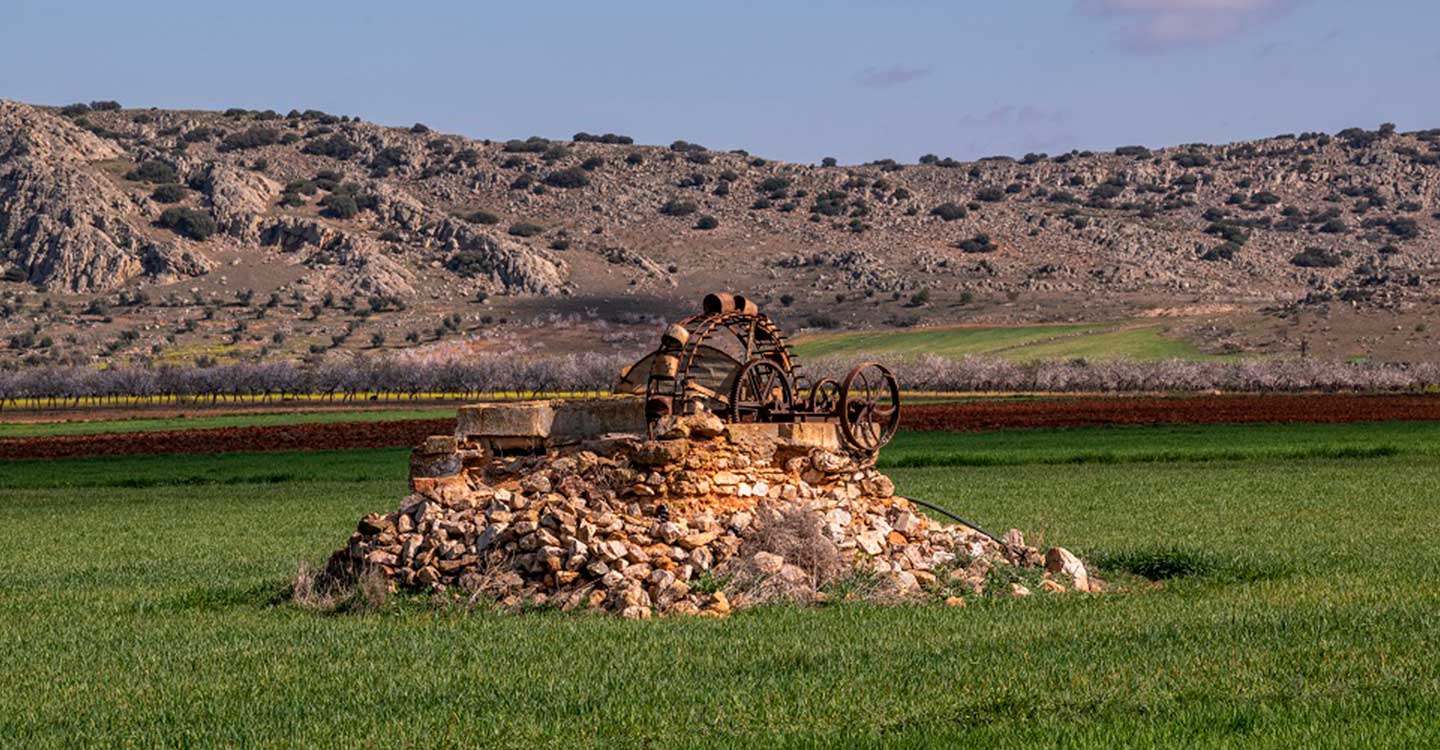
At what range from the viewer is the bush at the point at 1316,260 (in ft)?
533

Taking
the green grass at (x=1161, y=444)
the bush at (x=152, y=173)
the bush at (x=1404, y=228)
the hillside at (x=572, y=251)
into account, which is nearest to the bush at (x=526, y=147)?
the hillside at (x=572, y=251)

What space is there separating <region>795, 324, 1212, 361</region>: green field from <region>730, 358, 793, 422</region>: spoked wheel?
298ft

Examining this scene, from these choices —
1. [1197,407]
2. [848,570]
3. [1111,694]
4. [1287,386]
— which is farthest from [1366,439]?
[1287,386]

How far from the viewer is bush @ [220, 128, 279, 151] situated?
617 feet

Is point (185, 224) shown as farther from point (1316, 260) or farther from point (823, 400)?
point (823, 400)

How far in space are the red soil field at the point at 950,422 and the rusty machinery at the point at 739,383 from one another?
36231 mm

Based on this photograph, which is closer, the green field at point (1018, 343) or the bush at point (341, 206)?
the green field at point (1018, 343)

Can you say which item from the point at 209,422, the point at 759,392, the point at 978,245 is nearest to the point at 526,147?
the point at 978,245

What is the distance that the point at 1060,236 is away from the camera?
165m

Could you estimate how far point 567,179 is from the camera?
17975 cm

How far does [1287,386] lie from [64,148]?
11362cm

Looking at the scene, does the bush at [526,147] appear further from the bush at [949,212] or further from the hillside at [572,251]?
the bush at [949,212]

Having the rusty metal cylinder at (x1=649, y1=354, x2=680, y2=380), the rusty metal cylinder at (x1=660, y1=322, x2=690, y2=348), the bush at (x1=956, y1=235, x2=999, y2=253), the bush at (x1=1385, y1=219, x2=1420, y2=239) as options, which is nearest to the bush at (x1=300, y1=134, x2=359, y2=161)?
the bush at (x1=956, y1=235, x2=999, y2=253)

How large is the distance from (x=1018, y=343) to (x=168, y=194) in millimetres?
78977
